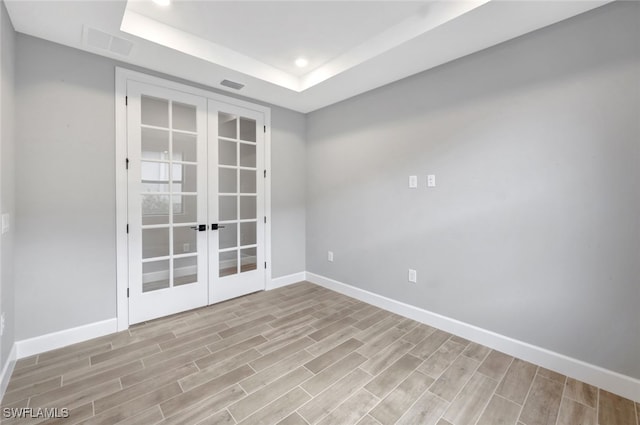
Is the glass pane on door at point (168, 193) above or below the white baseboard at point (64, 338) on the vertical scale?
above

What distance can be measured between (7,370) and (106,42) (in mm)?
2555

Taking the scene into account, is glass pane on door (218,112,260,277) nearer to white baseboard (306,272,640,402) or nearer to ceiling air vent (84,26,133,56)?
ceiling air vent (84,26,133,56)

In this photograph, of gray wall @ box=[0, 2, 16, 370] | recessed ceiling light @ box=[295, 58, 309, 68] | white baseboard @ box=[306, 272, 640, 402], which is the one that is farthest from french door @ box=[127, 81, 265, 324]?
white baseboard @ box=[306, 272, 640, 402]

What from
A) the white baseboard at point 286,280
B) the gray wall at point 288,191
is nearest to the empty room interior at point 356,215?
the white baseboard at point 286,280

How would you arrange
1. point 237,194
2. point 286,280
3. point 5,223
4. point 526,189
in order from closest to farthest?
point 5,223 < point 526,189 < point 237,194 < point 286,280

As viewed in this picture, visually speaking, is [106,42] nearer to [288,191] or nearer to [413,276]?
[288,191]

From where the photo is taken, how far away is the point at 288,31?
243 centimetres

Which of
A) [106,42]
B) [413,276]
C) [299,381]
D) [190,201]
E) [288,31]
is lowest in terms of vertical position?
[299,381]

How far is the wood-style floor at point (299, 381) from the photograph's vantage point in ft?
5.30

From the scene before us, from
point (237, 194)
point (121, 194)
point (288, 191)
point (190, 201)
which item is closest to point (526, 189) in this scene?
point (288, 191)

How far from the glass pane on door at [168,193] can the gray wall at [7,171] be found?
2.86 feet

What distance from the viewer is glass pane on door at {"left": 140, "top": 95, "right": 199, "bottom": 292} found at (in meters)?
2.78

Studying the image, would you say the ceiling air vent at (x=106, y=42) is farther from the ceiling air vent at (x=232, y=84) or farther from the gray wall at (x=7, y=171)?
the ceiling air vent at (x=232, y=84)

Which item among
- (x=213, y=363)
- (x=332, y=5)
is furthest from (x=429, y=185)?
(x=213, y=363)
